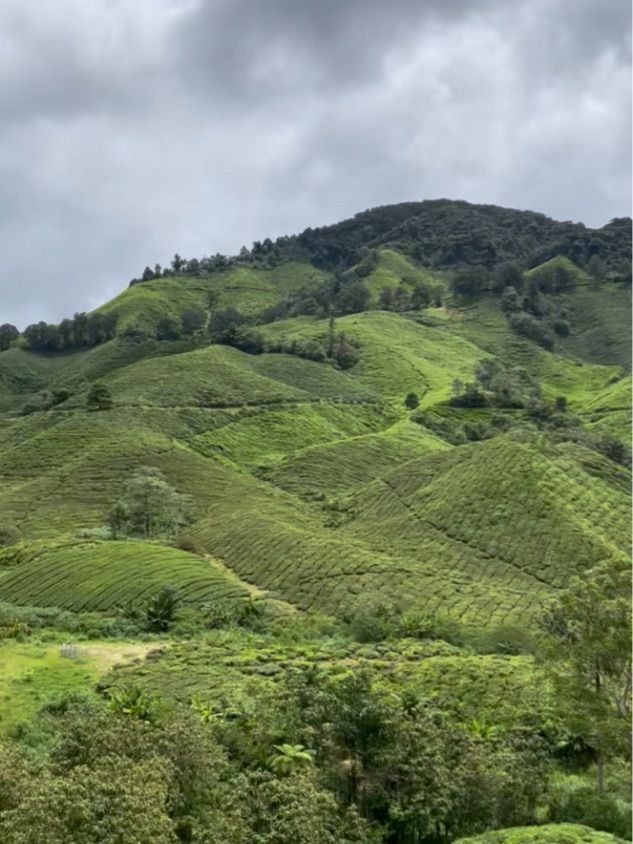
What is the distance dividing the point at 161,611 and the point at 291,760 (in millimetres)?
27512

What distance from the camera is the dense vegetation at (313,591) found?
21.8 metres

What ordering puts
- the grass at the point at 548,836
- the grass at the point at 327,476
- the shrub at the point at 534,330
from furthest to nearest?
the shrub at the point at 534,330, the grass at the point at 327,476, the grass at the point at 548,836

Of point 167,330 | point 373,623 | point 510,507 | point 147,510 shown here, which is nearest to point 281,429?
point 147,510

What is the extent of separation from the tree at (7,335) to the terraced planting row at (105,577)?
13651cm

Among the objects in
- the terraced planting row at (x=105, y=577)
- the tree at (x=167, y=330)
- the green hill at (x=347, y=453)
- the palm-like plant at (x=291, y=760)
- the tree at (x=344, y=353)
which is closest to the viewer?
the palm-like plant at (x=291, y=760)

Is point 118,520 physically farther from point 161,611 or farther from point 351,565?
point 161,611

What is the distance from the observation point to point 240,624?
49.8m

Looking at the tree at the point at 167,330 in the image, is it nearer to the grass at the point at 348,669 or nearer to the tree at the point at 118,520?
the tree at the point at 118,520

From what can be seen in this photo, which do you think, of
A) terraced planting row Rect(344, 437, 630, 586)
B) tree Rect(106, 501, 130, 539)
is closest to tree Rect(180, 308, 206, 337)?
terraced planting row Rect(344, 437, 630, 586)

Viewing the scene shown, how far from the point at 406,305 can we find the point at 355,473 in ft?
348

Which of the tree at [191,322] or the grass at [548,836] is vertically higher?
the tree at [191,322]

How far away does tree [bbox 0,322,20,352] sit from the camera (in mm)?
188000

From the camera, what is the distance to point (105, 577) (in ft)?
184

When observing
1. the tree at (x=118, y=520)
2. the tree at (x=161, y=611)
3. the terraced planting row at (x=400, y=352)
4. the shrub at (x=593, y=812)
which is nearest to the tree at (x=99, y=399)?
the tree at (x=118, y=520)
